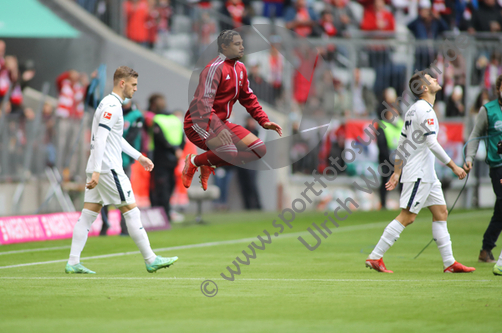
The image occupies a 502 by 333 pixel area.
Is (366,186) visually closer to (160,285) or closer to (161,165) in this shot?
(161,165)

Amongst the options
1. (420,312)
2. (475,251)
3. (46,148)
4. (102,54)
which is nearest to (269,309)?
(420,312)

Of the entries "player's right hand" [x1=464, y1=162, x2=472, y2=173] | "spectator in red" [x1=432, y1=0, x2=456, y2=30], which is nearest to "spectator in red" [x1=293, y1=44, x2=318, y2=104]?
"spectator in red" [x1=432, y1=0, x2=456, y2=30]

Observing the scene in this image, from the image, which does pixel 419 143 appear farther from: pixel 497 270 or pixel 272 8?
pixel 272 8

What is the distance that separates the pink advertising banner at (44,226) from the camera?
38.8ft

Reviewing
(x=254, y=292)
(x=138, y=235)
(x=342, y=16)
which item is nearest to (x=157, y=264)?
(x=138, y=235)

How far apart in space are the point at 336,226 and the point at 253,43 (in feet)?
21.7

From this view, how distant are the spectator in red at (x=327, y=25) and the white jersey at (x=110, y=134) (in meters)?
14.2

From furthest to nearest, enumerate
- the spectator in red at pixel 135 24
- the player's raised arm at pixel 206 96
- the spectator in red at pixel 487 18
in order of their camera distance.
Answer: the spectator in red at pixel 487 18, the spectator in red at pixel 135 24, the player's raised arm at pixel 206 96

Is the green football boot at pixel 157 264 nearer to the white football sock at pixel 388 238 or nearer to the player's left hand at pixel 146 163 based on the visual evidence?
the player's left hand at pixel 146 163

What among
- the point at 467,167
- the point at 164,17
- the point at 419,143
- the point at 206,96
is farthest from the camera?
the point at 164,17

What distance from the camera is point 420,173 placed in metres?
8.10

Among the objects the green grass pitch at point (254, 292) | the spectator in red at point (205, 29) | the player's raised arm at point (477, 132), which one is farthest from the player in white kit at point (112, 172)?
the spectator in red at point (205, 29)

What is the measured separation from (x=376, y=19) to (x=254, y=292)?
16251mm

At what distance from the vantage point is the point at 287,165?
19.8 m
